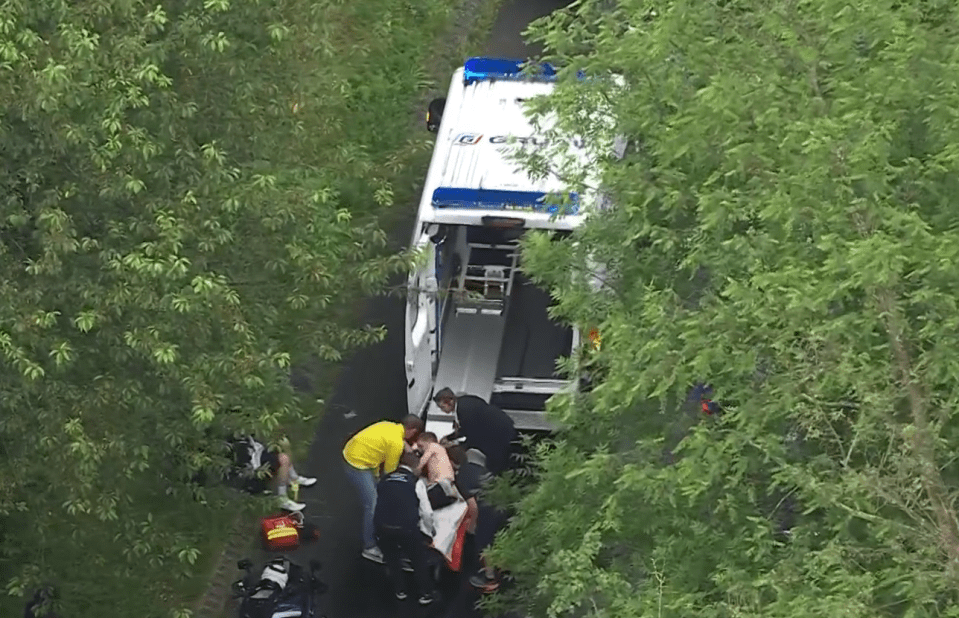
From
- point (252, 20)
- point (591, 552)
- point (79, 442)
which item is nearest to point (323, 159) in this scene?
point (252, 20)

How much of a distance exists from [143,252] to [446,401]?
14.8ft

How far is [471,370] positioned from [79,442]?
575cm

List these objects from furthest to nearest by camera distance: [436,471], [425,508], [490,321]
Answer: [490,321] < [436,471] < [425,508]

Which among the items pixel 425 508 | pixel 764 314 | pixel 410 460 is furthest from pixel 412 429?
pixel 764 314

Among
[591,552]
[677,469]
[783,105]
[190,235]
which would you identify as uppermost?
[783,105]

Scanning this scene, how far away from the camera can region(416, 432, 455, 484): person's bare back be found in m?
11.2

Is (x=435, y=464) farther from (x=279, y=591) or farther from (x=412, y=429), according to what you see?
(x=279, y=591)

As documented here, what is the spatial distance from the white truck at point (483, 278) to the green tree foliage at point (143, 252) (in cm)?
269

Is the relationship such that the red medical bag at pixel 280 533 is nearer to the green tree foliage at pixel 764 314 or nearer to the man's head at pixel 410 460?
the man's head at pixel 410 460

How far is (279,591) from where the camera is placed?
35.4 ft

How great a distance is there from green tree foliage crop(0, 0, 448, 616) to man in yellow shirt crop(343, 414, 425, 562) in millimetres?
1790

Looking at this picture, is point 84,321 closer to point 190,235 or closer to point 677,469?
point 190,235

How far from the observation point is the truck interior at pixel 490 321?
42.7 feet

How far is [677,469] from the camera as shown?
7.25 metres
